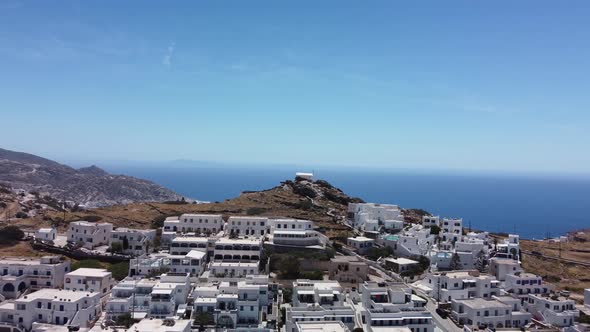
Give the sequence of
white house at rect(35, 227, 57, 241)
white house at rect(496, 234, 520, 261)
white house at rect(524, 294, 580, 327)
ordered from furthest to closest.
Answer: white house at rect(496, 234, 520, 261), white house at rect(35, 227, 57, 241), white house at rect(524, 294, 580, 327)

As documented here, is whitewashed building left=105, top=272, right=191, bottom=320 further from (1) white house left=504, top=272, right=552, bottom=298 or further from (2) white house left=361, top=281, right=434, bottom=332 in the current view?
(1) white house left=504, top=272, right=552, bottom=298

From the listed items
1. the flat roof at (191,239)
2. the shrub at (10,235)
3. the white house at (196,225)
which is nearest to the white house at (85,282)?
the flat roof at (191,239)

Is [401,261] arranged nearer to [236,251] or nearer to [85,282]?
[236,251]

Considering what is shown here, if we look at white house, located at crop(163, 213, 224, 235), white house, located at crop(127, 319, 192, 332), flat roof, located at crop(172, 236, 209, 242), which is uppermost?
white house, located at crop(163, 213, 224, 235)

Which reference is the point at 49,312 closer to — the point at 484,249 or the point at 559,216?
the point at 484,249

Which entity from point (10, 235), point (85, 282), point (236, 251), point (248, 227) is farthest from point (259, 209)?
point (10, 235)

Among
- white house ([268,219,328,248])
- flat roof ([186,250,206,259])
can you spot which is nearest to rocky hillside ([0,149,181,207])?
white house ([268,219,328,248])

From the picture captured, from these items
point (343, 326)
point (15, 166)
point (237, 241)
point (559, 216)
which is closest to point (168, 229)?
point (237, 241)
